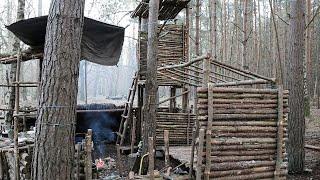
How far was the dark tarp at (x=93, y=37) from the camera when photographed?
30.4 ft

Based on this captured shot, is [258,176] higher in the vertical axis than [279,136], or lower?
lower

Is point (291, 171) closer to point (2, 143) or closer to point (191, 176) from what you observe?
point (191, 176)

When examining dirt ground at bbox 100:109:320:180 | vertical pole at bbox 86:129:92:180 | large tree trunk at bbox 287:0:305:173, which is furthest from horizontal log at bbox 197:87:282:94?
dirt ground at bbox 100:109:320:180

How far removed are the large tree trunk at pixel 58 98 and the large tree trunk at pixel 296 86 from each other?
21.2 feet

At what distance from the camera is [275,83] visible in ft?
24.9

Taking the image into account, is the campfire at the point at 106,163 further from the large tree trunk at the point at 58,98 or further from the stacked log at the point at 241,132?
the large tree trunk at the point at 58,98

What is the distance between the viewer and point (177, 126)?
13484mm

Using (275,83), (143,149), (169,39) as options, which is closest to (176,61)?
(169,39)

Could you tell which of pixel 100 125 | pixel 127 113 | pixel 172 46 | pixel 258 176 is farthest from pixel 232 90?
pixel 100 125

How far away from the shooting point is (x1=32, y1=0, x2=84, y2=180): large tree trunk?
480cm

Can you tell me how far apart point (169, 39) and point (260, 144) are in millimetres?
8099

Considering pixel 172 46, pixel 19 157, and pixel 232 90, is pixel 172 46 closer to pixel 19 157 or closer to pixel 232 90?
pixel 232 90

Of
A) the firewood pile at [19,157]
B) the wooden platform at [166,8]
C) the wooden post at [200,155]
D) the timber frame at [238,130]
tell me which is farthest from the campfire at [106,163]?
the wooden platform at [166,8]

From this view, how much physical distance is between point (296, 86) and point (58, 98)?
6.82 meters
